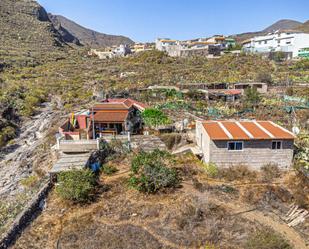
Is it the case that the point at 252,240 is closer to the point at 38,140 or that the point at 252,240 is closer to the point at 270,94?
the point at 38,140

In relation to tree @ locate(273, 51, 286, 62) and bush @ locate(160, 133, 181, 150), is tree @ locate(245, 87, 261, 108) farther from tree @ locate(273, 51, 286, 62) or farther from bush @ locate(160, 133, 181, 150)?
tree @ locate(273, 51, 286, 62)

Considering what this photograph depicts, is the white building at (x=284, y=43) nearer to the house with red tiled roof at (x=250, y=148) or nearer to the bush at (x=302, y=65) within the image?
the bush at (x=302, y=65)

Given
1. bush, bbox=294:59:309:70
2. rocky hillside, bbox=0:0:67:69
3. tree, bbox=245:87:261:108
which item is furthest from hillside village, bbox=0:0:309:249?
rocky hillside, bbox=0:0:67:69

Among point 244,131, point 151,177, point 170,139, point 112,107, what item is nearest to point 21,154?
point 112,107

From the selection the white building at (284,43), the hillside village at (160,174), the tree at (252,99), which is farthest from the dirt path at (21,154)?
the white building at (284,43)

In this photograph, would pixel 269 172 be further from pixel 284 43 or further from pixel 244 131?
pixel 284 43
